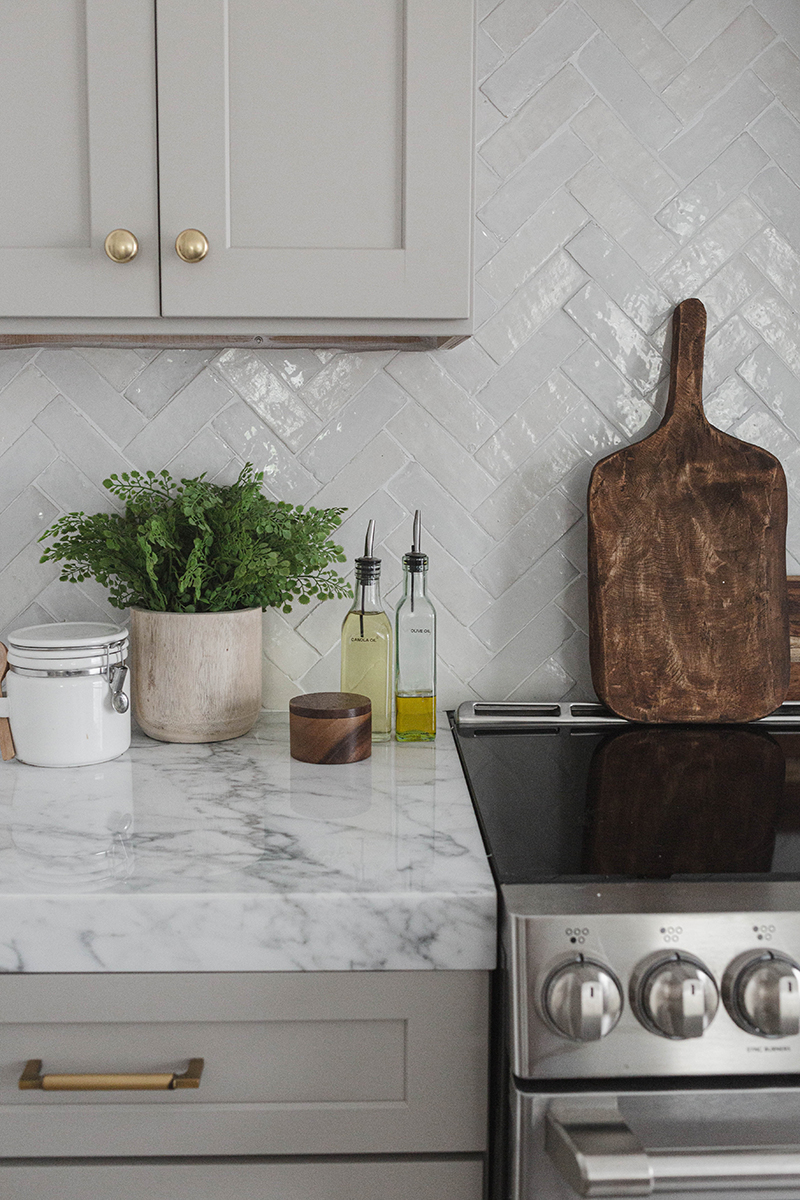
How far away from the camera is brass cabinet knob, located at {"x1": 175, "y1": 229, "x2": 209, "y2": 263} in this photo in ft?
3.71

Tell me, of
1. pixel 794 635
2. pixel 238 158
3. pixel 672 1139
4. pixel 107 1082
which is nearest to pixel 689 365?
pixel 794 635

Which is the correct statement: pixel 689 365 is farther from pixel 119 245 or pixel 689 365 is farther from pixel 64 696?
pixel 64 696

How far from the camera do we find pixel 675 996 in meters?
0.83

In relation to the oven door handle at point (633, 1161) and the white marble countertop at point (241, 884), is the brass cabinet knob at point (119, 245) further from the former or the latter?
the oven door handle at point (633, 1161)

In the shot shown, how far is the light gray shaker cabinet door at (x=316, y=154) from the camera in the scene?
1132 mm

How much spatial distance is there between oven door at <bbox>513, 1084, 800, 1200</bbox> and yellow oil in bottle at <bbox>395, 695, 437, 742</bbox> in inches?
23.4

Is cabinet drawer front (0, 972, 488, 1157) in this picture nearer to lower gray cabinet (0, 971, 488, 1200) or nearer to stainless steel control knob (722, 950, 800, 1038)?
lower gray cabinet (0, 971, 488, 1200)

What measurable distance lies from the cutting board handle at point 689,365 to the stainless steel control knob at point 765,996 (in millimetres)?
894

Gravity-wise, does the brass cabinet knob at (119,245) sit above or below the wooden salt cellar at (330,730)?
above

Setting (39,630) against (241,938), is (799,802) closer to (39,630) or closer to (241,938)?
(241,938)

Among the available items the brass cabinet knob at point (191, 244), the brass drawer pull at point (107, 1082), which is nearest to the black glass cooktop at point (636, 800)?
the brass drawer pull at point (107, 1082)

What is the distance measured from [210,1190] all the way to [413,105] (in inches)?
47.7

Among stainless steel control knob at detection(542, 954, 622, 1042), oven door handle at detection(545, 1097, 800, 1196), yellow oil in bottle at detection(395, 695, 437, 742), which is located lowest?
oven door handle at detection(545, 1097, 800, 1196)

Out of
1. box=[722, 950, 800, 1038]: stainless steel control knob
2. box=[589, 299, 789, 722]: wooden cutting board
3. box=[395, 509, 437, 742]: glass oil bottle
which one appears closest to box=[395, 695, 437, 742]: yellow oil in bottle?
box=[395, 509, 437, 742]: glass oil bottle
